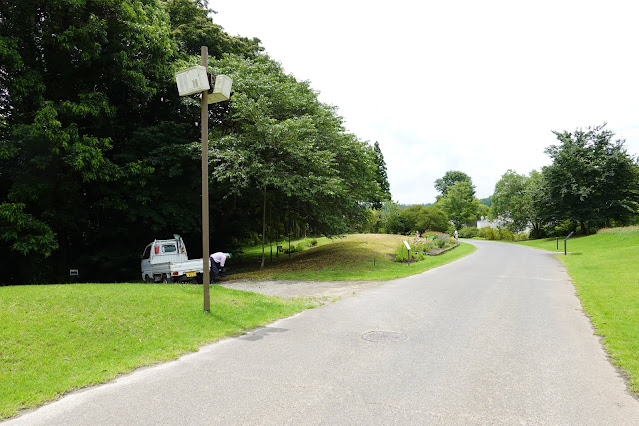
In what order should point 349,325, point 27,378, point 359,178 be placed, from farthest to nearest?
1. point 359,178
2. point 349,325
3. point 27,378

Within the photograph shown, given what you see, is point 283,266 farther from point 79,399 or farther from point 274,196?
point 79,399

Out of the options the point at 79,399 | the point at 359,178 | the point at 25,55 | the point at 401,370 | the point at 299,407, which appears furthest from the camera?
the point at 359,178

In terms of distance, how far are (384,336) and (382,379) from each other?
1869 millimetres

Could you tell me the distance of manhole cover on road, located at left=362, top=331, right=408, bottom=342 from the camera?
5879 mm

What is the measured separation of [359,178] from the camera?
63.4 ft

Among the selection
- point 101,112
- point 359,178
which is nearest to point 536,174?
point 359,178

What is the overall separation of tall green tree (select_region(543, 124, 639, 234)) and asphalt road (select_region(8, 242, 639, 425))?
3650 centimetres

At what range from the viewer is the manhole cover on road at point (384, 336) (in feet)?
19.3

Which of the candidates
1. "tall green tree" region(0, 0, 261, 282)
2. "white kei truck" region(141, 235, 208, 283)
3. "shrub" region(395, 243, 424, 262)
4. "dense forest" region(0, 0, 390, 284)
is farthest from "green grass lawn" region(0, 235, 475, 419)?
"shrub" region(395, 243, 424, 262)

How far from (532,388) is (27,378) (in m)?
6.03

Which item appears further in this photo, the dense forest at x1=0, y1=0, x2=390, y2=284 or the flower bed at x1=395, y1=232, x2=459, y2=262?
the flower bed at x1=395, y1=232, x2=459, y2=262

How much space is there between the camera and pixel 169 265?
13680 millimetres

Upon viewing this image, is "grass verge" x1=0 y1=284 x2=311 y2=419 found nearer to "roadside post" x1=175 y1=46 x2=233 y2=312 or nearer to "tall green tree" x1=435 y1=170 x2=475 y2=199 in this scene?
"roadside post" x1=175 y1=46 x2=233 y2=312

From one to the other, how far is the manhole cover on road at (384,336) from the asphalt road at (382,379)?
0.11 feet
